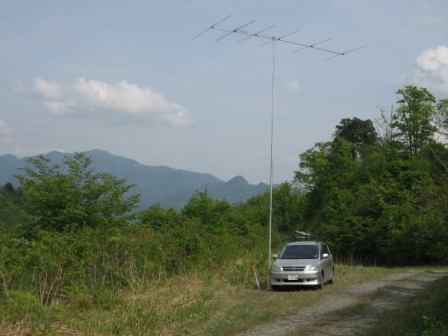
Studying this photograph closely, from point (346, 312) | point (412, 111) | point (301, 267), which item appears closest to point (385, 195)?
point (412, 111)

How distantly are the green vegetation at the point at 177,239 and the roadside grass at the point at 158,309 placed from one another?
0.15ft

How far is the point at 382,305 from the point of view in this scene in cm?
1537

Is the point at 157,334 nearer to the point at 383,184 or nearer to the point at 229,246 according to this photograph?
the point at 229,246

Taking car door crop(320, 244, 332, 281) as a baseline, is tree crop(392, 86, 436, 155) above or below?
above

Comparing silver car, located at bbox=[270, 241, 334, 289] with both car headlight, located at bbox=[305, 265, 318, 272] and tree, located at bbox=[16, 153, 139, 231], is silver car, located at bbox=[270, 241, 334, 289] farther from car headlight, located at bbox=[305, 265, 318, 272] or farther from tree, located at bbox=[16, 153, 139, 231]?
tree, located at bbox=[16, 153, 139, 231]

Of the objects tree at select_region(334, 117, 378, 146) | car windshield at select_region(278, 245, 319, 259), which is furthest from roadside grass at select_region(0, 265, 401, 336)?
tree at select_region(334, 117, 378, 146)

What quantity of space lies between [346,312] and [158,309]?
183 inches

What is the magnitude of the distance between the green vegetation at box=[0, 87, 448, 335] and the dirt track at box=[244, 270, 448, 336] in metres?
0.78

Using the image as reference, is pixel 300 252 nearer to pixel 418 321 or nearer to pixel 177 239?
pixel 177 239

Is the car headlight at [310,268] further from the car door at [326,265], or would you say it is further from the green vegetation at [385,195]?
the green vegetation at [385,195]

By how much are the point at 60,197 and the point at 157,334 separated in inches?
843

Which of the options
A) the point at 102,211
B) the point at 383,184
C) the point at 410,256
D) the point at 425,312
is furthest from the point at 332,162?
the point at 425,312

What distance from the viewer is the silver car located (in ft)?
61.9

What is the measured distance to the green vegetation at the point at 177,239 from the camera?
13250 mm
